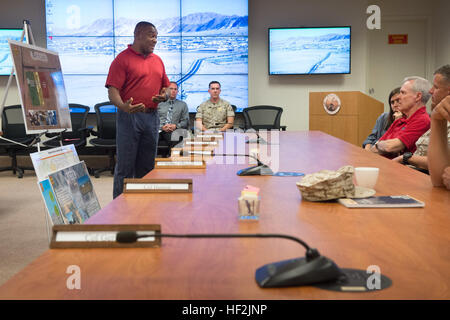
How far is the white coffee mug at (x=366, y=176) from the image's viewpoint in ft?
4.90

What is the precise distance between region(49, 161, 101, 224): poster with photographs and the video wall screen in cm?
483

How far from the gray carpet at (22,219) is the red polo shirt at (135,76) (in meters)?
1.19

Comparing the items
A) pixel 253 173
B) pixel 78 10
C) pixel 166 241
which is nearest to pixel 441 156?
pixel 253 173

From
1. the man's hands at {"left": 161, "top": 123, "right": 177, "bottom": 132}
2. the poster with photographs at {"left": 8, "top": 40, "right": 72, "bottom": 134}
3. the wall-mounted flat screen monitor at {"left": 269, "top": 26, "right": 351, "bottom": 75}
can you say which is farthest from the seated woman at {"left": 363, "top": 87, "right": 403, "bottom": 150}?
the wall-mounted flat screen monitor at {"left": 269, "top": 26, "right": 351, "bottom": 75}

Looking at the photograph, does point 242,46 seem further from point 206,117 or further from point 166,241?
point 166,241

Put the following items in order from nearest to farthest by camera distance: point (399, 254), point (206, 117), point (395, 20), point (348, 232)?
point (399, 254) → point (348, 232) → point (206, 117) → point (395, 20)

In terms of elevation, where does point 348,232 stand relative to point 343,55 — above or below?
below

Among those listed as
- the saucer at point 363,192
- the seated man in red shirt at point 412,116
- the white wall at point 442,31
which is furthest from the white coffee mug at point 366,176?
the white wall at point 442,31

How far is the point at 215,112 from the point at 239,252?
5648 mm

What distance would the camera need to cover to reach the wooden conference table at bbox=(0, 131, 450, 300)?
0.75 metres

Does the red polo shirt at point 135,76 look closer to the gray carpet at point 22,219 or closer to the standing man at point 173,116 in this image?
the gray carpet at point 22,219
